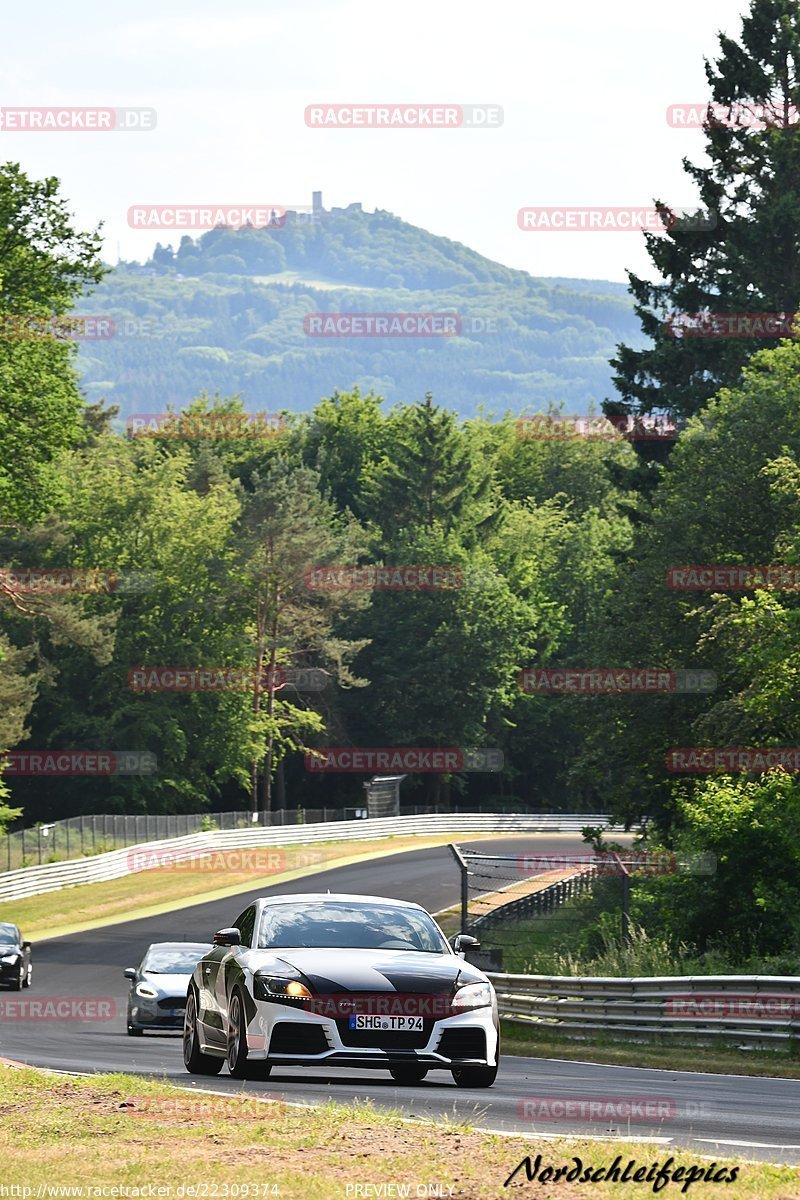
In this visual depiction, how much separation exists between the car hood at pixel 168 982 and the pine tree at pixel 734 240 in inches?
1361

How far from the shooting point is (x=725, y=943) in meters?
25.9

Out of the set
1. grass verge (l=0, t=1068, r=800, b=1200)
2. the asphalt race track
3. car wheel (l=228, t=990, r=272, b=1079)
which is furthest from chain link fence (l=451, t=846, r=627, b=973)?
grass verge (l=0, t=1068, r=800, b=1200)

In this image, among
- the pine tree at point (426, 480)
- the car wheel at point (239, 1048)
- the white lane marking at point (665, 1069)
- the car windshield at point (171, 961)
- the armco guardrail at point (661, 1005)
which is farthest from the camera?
the pine tree at point (426, 480)

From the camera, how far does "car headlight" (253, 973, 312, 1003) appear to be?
44.1 ft

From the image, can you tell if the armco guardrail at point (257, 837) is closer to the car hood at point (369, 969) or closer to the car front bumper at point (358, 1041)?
the car hood at point (369, 969)

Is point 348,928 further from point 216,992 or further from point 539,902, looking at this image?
point 539,902

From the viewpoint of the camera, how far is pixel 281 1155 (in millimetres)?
9766

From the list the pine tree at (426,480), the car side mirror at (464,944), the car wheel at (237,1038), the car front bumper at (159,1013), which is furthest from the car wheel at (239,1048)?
the pine tree at (426,480)

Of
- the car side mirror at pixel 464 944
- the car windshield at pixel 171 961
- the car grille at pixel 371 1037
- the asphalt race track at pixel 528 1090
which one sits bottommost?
the car windshield at pixel 171 961

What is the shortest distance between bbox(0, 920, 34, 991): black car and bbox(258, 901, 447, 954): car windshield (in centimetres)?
2414

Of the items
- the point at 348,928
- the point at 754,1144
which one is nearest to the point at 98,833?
the point at 348,928

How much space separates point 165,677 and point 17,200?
162 feet

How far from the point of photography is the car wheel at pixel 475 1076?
14.5 m

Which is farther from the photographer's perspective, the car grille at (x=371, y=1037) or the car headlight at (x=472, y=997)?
the car headlight at (x=472, y=997)
